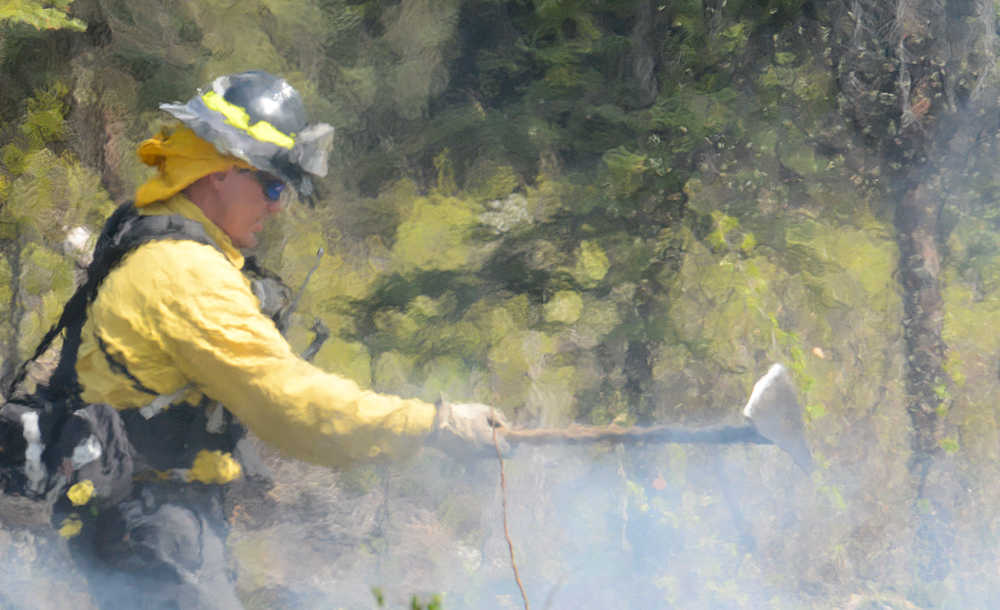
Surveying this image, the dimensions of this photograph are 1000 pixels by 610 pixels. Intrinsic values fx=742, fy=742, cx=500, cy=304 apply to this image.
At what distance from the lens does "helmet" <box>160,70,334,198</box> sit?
76.1 inches

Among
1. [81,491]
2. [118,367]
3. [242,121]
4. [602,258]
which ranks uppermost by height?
[242,121]

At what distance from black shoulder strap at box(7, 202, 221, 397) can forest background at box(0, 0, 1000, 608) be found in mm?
1826

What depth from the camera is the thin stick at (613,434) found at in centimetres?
198

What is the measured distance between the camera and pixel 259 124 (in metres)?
1.98

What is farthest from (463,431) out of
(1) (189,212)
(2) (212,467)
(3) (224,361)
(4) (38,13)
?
(4) (38,13)

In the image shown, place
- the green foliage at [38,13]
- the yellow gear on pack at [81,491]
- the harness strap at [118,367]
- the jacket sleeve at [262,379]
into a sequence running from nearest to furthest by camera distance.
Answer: the jacket sleeve at [262,379]
the harness strap at [118,367]
the yellow gear on pack at [81,491]
the green foliage at [38,13]

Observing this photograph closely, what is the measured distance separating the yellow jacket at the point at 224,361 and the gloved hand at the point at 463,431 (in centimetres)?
4

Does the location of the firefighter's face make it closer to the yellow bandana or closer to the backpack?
the yellow bandana

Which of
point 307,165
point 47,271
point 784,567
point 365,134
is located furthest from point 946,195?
point 47,271

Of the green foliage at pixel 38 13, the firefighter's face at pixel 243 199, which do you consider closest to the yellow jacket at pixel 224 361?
the firefighter's face at pixel 243 199

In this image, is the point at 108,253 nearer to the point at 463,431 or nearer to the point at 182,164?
the point at 182,164

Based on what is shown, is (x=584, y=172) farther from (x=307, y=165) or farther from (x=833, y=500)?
(x=833, y=500)

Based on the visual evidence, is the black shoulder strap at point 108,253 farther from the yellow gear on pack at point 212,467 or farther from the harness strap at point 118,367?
the yellow gear on pack at point 212,467

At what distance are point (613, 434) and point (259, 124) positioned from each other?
1.29 metres
